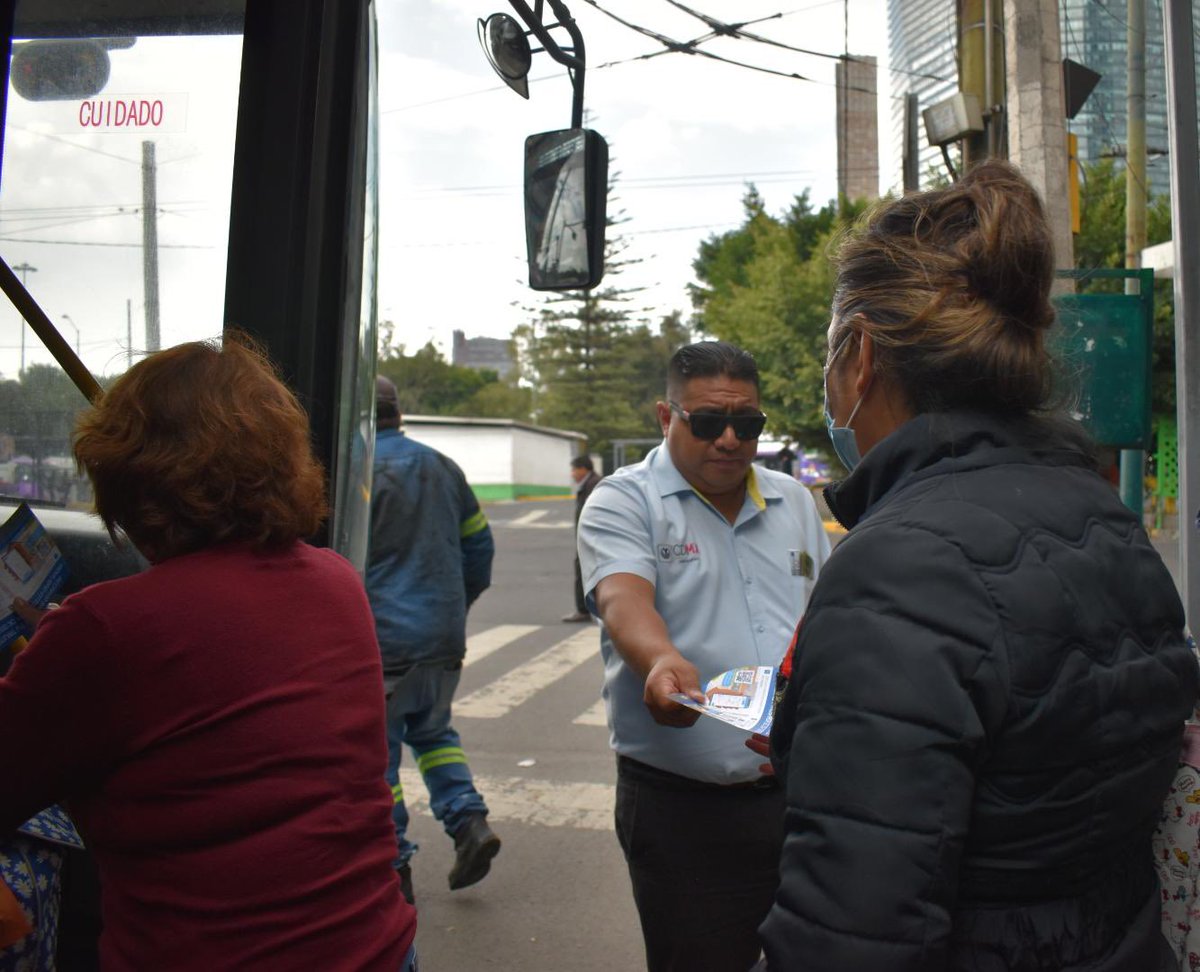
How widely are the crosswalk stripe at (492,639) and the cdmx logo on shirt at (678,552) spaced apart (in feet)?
24.2

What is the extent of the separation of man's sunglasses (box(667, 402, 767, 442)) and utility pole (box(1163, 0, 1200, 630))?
109 cm

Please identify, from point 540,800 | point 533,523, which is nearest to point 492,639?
point 540,800

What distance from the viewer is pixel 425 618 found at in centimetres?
475

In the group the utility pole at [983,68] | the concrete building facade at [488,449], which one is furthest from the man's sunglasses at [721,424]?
the concrete building facade at [488,449]

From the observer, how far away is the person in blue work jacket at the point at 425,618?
15.4 ft

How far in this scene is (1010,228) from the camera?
1.38m

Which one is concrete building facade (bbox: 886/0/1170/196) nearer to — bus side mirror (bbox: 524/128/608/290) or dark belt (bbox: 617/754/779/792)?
bus side mirror (bbox: 524/128/608/290)

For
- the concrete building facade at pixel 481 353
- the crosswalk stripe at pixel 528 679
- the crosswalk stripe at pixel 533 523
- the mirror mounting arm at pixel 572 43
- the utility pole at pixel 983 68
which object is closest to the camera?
the mirror mounting arm at pixel 572 43

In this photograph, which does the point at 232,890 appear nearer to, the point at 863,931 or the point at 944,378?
the point at 863,931

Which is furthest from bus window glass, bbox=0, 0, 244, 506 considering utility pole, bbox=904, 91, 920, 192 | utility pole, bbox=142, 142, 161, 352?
utility pole, bbox=904, 91, 920, 192

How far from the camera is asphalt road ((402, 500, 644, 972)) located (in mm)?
4230

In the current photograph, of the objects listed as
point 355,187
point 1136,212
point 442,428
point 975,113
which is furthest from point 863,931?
point 442,428

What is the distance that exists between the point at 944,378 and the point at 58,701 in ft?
4.08

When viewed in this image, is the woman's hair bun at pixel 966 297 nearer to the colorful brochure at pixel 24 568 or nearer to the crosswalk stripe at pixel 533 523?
the colorful brochure at pixel 24 568
